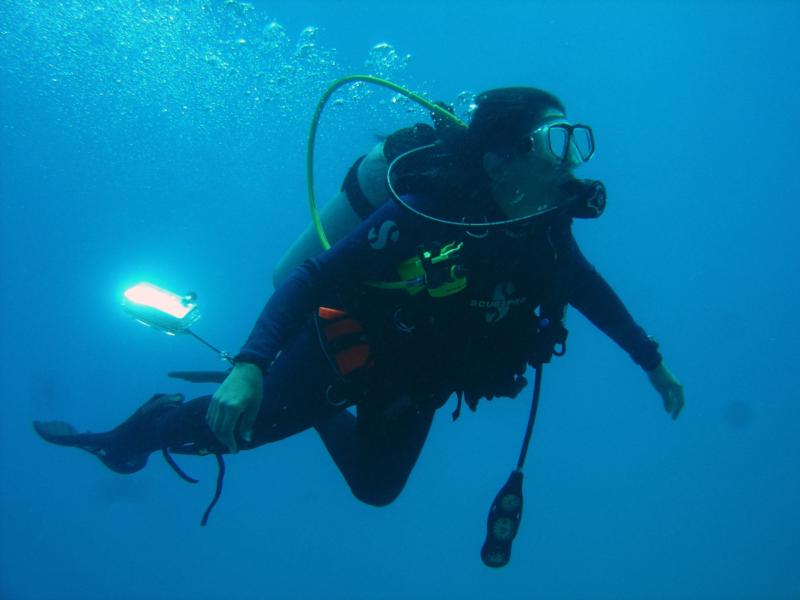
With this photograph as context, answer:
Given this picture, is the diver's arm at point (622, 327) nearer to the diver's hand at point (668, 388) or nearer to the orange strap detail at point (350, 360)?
the diver's hand at point (668, 388)

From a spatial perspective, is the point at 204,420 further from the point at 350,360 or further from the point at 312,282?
the point at 312,282

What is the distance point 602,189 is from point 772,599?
28.9m

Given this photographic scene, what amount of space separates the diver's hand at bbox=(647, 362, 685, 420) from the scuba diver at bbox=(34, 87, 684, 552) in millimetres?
1169

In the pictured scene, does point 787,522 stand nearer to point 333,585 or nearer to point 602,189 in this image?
point 333,585

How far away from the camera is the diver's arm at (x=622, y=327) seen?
361cm

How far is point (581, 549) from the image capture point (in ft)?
89.5

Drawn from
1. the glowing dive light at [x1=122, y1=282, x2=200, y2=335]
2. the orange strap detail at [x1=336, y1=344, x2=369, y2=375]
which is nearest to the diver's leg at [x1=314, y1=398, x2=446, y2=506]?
the orange strap detail at [x1=336, y1=344, x2=369, y2=375]

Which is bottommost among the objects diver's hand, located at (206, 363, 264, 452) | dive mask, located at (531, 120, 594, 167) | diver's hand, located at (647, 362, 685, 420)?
diver's hand, located at (647, 362, 685, 420)

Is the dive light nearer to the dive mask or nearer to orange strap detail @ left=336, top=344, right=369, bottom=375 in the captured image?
orange strap detail @ left=336, top=344, right=369, bottom=375

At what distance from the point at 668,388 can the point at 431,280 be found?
216cm

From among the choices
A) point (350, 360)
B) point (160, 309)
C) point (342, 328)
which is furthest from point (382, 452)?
point (160, 309)

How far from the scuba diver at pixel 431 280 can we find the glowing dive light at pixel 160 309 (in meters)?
1.14

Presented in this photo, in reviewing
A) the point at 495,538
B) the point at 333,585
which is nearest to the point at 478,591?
the point at 333,585

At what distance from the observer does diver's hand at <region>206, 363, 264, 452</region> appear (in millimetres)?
2098
